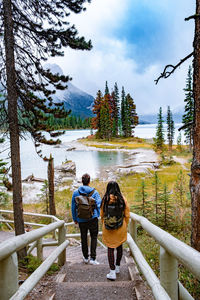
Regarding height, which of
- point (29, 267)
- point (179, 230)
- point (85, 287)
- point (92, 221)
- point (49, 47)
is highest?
point (49, 47)

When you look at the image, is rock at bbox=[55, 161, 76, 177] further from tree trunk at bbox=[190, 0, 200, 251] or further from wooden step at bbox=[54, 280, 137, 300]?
wooden step at bbox=[54, 280, 137, 300]

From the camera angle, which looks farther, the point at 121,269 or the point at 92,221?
the point at 92,221

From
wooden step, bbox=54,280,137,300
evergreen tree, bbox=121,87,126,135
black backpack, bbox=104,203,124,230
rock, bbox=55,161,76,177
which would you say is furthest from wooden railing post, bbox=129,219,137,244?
evergreen tree, bbox=121,87,126,135

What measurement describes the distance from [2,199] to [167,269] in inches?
516

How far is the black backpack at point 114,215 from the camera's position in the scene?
9.93 feet

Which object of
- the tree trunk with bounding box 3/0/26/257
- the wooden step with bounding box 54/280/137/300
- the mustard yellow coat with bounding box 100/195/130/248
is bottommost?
the wooden step with bounding box 54/280/137/300

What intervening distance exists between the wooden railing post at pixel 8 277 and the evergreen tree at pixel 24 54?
4.52m

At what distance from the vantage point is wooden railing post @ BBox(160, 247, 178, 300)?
1.46 meters

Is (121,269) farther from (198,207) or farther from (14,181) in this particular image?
(14,181)

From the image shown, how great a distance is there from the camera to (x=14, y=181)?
5.77 meters

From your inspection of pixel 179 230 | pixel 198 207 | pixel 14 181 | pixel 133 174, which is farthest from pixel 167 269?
pixel 133 174

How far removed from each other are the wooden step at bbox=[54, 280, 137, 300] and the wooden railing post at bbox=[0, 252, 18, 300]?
4.04 ft

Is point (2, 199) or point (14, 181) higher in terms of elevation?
point (14, 181)

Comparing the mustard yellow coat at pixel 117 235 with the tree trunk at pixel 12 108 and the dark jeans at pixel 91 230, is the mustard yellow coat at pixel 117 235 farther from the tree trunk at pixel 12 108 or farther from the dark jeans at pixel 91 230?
the tree trunk at pixel 12 108
